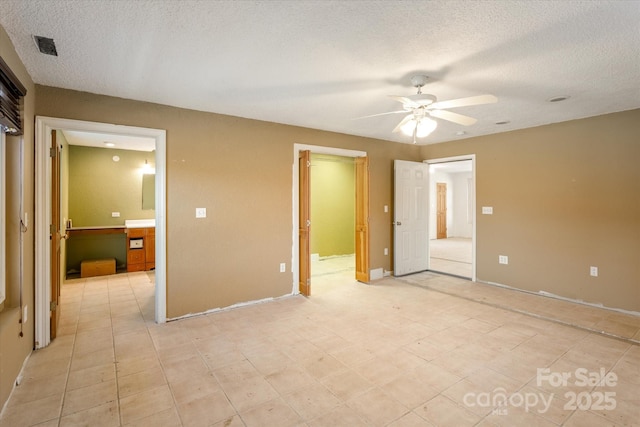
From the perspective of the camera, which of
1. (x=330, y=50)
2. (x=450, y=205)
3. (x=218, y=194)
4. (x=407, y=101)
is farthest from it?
(x=450, y=205)

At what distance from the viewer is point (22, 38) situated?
1999 mm

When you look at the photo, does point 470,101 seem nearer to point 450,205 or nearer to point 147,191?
point 147,191

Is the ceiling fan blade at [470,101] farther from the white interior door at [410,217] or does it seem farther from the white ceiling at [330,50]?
the white interior door at [410,217]

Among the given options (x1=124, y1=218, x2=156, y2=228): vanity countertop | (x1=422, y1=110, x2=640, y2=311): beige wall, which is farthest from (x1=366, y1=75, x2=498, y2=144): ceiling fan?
(x1=124, y1=218, x2=156, y2=228): vanity countertop

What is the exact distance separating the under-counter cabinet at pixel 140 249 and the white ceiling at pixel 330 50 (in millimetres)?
3207

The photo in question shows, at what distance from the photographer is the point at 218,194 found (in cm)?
370

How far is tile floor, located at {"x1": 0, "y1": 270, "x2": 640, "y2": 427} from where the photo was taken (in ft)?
6.30

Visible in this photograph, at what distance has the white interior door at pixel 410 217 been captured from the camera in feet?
17.4

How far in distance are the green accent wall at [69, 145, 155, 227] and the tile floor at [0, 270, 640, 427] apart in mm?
2549

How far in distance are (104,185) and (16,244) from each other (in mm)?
3903

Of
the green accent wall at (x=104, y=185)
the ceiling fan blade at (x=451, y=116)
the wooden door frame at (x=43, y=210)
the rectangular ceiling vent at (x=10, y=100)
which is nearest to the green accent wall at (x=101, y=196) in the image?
the green accent wall at (x=104, y=185)

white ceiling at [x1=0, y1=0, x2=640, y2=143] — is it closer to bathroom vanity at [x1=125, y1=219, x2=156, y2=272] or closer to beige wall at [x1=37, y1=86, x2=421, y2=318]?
beige wall at [x1=37, y1=86, x2=421, y2=318]

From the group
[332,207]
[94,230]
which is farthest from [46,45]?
[332,207]

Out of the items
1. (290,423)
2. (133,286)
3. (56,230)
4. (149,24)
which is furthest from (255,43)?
(133,286)
